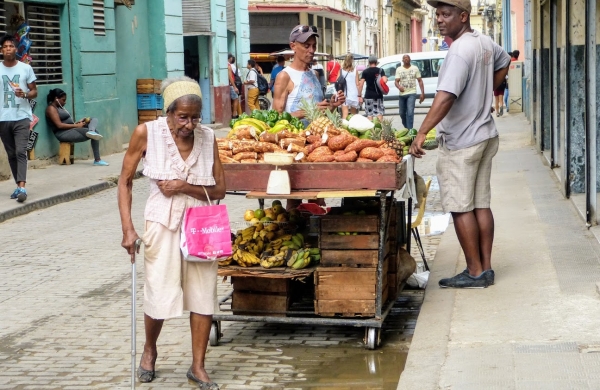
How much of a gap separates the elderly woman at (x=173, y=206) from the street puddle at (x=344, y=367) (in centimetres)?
59

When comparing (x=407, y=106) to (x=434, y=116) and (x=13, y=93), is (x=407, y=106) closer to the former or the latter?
(x=13, y=93)

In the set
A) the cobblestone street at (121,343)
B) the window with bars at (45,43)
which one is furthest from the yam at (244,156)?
the window with bars at (45,43)

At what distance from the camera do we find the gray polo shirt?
21.3ft

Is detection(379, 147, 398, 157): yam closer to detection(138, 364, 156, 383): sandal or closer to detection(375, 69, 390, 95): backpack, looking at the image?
detection(138, 364, 156, 383): sandal

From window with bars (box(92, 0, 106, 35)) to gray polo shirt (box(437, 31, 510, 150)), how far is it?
13.6 m

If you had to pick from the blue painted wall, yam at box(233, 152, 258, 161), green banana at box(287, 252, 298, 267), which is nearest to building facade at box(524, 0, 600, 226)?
green banana at box(287, 252, 298, 267)

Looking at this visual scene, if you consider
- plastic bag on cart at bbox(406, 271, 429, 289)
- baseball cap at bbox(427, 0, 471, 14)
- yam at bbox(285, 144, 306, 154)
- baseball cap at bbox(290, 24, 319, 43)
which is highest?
baseball cap at bbox(427, 0, 471, 14)

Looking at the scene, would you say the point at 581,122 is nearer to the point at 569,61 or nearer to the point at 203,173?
the point at 569,61

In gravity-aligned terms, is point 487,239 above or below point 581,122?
below

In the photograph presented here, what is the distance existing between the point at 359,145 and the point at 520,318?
4.55 feet

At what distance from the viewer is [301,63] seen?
789 cm

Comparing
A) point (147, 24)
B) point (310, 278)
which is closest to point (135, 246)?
point (310, 278)

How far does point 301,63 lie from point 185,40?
68.2 ft

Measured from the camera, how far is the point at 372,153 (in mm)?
6023
